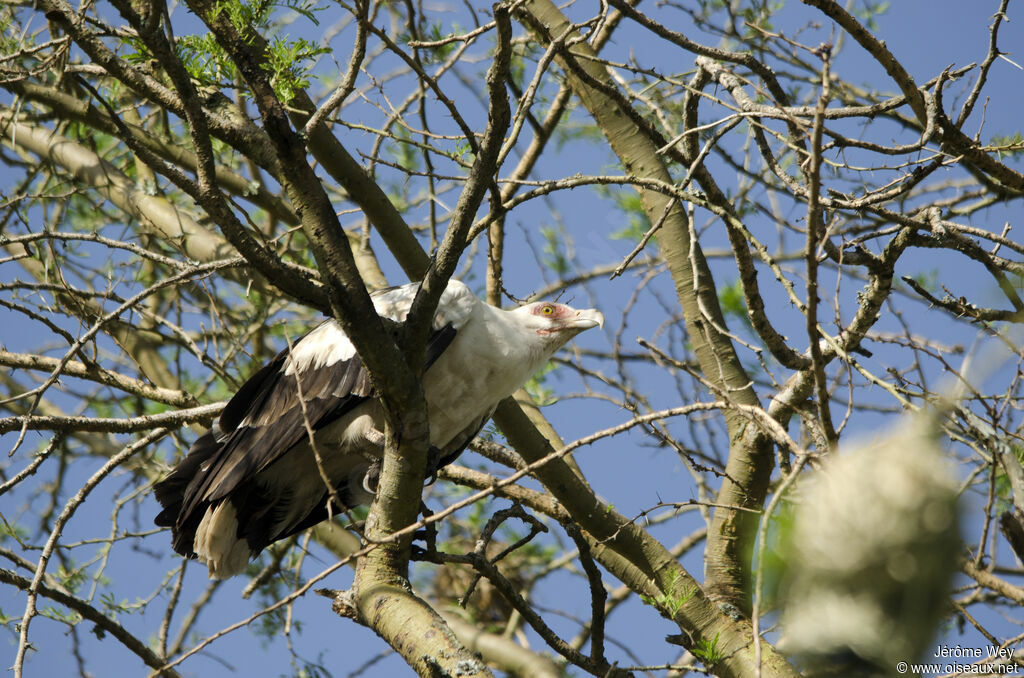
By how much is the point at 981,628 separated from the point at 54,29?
5.71 meters

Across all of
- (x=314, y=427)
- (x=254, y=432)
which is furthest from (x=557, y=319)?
(x=254, y=432)

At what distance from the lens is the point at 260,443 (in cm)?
419

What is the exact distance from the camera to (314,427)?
→ 168 inches

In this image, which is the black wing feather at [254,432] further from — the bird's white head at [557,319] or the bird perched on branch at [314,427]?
the bird's white head at [557,319]

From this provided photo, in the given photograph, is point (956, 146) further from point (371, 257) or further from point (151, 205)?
point (151, 205)

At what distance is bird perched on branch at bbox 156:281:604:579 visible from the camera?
425 cm

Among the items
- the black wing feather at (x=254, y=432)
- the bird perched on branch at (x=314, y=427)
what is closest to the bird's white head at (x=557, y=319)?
the bird perched on branch at (x=314, y=427)

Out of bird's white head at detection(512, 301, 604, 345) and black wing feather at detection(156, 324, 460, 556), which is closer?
black wing feather at detection(156, 324, 460, 556)

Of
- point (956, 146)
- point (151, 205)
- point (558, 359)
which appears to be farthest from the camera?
point (558, 359)

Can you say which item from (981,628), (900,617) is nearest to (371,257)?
(981,628)

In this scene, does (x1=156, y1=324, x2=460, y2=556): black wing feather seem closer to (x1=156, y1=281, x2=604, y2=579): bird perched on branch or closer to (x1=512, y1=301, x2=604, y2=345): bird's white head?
(x1=156, y1=281, x2=604, y2=579): bird perched on branch

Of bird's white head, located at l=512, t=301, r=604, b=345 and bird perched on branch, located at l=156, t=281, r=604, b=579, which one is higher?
bird's white head, located at l=512, t=301, r=604, b=345

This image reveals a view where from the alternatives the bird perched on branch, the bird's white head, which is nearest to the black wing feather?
the bird perched on branch

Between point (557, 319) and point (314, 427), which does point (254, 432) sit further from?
point (557, 319)
